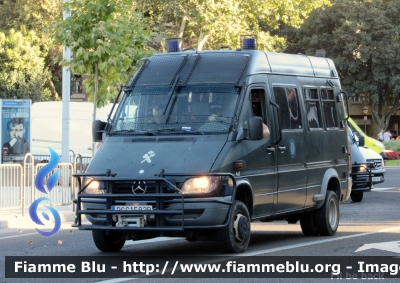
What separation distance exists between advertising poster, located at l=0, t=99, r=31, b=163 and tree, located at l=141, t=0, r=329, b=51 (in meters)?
18.7

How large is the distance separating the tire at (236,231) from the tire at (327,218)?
2738 millimetres

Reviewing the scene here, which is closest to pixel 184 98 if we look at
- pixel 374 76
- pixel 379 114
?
pixel 374 76

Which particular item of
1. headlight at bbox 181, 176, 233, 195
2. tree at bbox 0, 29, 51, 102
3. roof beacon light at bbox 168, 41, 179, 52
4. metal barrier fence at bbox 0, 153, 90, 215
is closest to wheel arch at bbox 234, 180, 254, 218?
headlight at bbox 181, 176, 233, 195

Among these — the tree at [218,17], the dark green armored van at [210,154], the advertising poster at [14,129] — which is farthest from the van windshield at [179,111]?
the tree at [218,17]

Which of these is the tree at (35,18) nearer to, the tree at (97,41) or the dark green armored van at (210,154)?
the tree at (97,41)

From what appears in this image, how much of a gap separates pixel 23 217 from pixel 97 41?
399cm

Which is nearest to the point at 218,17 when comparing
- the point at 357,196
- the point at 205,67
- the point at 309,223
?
the point at 357,196

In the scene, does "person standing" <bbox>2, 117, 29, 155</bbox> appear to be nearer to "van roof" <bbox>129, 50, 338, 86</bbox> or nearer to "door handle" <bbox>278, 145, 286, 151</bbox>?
"van roof" <bbox>129, 50, 338, 86</bbox>

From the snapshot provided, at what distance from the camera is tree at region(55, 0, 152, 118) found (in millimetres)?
18422

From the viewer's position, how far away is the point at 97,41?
60.4 feet

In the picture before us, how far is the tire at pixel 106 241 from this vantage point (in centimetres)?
1138

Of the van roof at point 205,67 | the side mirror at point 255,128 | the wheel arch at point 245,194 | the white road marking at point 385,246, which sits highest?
the van roof at point 205,67

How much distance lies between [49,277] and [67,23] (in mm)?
9872

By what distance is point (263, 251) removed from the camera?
1147 cm
